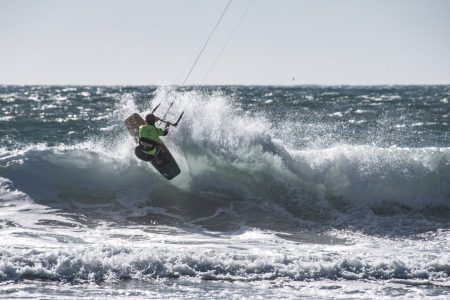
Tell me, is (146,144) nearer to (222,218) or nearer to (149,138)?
(149,138)

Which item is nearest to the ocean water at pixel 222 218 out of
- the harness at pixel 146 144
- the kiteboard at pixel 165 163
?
Result: the kiteboard at pixel 165 163

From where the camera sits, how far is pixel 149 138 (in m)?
13.8

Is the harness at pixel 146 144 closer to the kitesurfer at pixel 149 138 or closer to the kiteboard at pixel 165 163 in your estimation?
the kitesurfer at pixel 149 138

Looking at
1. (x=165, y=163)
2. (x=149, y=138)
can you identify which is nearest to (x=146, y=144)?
(x=149, y=138)

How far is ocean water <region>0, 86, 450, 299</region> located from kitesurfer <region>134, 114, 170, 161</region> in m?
1.46

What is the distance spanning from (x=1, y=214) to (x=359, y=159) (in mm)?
8772

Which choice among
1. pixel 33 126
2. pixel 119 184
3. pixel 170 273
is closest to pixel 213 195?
pixel 119 184

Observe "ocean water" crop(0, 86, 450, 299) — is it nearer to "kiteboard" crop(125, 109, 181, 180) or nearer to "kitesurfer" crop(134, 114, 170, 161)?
"kiteboard" crop(125, 109, 181, 180)

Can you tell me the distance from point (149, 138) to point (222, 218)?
8.27 ft

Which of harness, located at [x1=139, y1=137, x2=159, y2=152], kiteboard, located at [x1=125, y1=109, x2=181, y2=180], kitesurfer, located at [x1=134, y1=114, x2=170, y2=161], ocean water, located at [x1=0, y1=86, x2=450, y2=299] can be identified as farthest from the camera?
kiteboard, located at [x1=125, y1=109, x2=181, y2=180]

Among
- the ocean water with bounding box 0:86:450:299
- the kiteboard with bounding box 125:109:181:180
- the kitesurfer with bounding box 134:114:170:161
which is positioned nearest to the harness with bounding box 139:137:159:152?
the kitesurfer with bounding box 134:114:170:161

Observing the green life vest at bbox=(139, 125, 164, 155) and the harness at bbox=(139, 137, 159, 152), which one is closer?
the green life vest at bbox=(139, 125, 164, 155)

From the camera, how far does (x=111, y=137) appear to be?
18.4m

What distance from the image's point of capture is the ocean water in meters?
9.60
